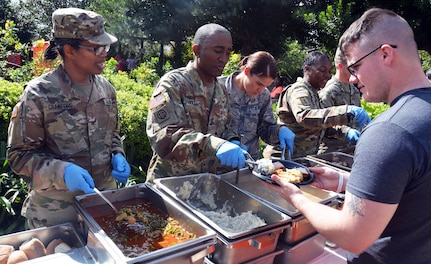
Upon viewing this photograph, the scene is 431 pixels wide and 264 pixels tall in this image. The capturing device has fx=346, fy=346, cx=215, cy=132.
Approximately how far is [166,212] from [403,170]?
1141 mm

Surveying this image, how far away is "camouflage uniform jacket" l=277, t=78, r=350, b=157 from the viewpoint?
10.1 feet

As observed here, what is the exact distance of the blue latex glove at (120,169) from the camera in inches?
81.7

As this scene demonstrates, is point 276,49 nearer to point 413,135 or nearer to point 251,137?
point 251,137

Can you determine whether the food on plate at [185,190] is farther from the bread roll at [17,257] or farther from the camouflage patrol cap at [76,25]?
the camouflage patrol cap at [76,25]

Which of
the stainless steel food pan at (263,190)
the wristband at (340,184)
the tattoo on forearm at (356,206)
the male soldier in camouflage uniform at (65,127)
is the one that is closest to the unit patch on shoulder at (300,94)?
the stainless steel food pan at (263,190)

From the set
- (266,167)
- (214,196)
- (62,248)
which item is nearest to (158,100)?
(214,196)

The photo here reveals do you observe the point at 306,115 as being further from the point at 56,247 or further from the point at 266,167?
the point at 56,247

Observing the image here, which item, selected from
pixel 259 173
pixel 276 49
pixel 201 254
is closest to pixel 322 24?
pixel 276 49

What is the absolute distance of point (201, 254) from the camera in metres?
1.37

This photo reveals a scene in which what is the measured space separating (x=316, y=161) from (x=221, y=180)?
1044mm

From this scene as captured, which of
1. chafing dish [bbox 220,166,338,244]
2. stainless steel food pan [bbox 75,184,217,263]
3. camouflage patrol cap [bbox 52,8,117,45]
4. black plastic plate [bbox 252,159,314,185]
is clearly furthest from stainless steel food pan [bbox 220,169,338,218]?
camouflage patrol cap [bbox 52,8,117,45]

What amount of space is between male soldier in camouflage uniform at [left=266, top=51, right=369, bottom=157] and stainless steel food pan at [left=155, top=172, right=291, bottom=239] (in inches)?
55.8

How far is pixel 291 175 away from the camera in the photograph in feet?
6.21

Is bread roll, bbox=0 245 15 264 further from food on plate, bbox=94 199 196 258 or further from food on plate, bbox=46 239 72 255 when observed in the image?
food on plate, bbox=94 199 196 258
